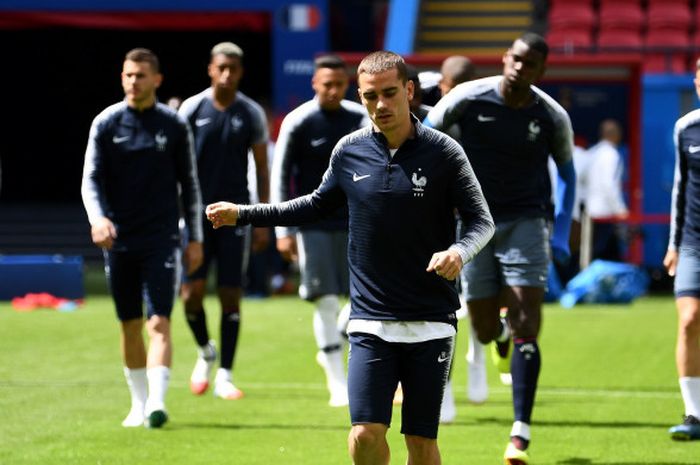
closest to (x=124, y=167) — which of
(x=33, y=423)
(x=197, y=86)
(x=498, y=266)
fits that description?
(x=33, y=423)

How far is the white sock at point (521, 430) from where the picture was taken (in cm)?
868

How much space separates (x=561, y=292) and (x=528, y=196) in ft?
37.6

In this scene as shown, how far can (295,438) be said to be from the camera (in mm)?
9703

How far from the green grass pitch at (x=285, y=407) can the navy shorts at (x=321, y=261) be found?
2.73 ft

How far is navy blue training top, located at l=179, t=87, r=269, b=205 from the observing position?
1196 centimetres

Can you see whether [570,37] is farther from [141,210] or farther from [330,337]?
[141,210]

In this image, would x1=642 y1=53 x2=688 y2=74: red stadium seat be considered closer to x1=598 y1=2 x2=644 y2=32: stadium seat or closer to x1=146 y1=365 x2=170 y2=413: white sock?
x1=598 y1=2 x2=644 y2=32: stadium seat

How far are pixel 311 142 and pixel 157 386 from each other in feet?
7.58

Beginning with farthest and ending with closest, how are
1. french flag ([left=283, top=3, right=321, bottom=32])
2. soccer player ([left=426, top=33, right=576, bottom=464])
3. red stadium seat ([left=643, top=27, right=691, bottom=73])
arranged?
red stadium seat ([left=643, top=27, right=691, bottom=73])
french flag ([left=283, top=3, right=321, bottom=32])
soccer player ([left=426, top=33, right=576, bottom=464])

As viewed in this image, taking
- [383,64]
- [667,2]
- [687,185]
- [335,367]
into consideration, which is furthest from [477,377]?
[667,2]

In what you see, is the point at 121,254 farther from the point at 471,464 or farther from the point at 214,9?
the point at 214,9

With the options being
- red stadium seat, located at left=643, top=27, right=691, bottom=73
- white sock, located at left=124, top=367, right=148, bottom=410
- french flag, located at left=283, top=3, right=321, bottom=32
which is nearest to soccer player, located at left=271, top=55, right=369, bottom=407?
white sock, located at left=124, top=367, right=148, bottom=410

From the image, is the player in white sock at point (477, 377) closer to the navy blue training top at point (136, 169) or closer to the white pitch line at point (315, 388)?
the white pitch line at point (315, 388)

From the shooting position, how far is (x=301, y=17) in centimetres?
2323
